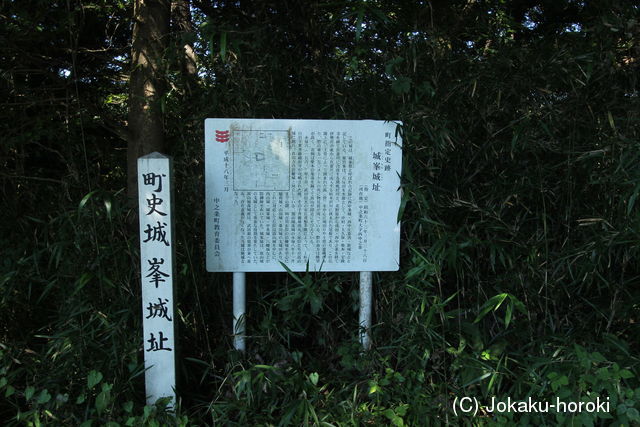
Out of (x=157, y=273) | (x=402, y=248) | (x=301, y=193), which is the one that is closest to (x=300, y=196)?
(x=301, y=193)

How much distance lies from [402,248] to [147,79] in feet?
6.16

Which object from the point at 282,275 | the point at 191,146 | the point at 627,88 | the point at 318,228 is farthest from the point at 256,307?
the point at 627,88

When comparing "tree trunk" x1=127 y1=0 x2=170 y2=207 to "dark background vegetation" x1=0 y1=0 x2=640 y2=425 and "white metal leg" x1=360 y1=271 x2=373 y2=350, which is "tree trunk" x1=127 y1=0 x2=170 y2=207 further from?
"white metal leg" x1=360 y1=271 x2=373 y2=350

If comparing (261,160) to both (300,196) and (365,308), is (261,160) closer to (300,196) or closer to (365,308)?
(300,196)

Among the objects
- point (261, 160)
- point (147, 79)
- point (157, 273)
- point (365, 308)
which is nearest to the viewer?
point (157, 273)

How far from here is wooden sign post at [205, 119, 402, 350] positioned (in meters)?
2.45

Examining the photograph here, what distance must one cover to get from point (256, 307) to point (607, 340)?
184cm

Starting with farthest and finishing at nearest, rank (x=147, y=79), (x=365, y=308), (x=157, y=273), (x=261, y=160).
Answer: (x=147, y=79) < (x=365, y=308) < (x=261, y=160) < (x=157, y=273)

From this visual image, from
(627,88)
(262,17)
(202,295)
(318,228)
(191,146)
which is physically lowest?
(202,295)

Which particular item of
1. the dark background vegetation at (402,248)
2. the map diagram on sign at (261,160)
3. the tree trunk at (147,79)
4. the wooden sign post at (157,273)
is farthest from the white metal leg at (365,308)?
the tree trunk at (147,79)

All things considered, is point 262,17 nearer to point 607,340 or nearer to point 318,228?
point 318,228

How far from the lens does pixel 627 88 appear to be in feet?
8.46

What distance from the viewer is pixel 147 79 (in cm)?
293

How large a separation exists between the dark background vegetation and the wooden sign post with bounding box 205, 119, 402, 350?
0.48 feet
